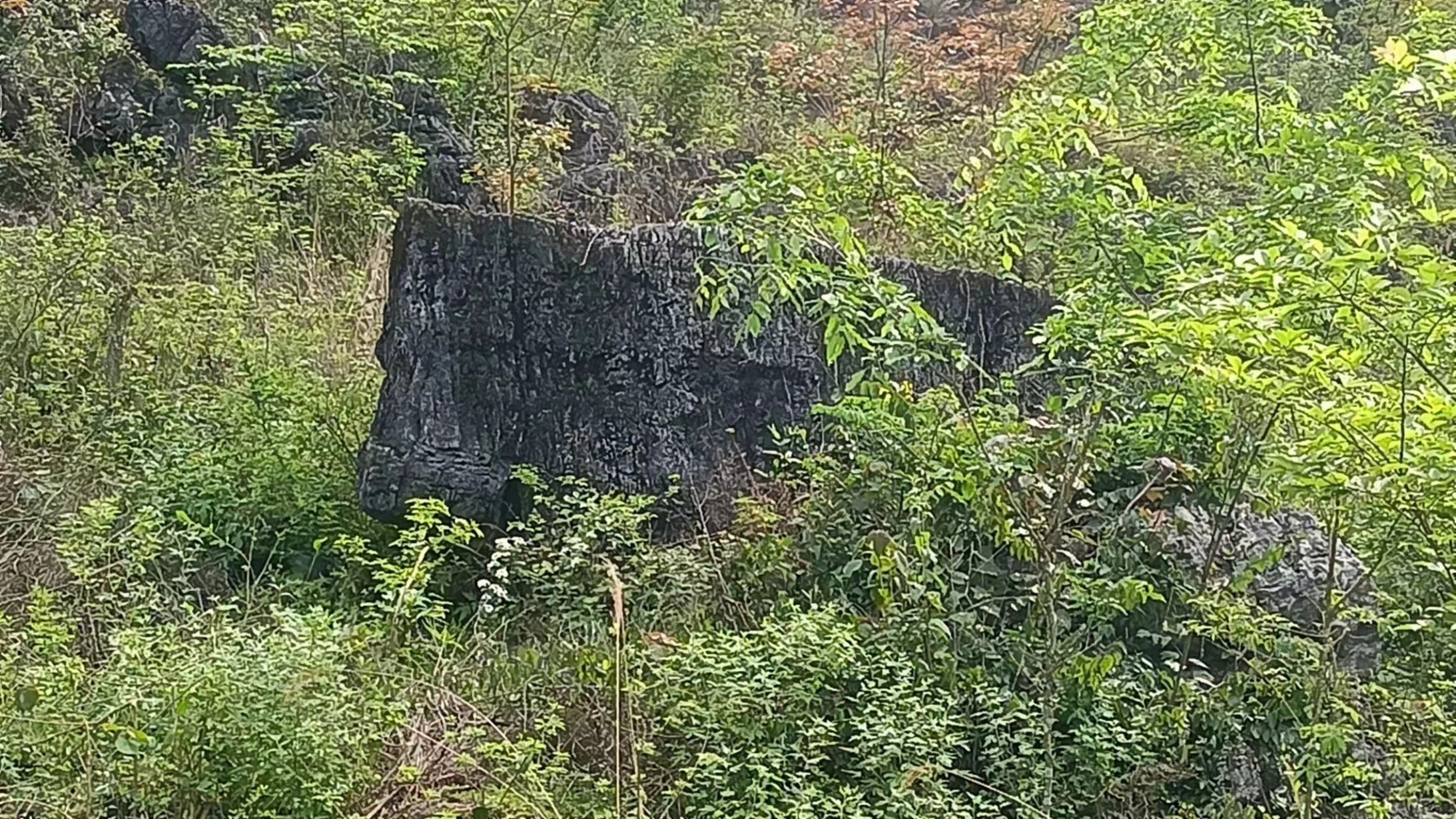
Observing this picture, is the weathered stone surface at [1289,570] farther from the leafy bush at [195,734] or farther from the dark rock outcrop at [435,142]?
the dark rock outcrop at [435,142]

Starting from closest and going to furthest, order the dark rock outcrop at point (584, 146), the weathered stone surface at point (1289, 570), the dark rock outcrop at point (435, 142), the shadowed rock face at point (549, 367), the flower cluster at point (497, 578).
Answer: the weathered stone surface at point (1289, 570) < the flower cluster at point (497, 578) < the shadowed rock face at point (549, 367) < the dark rock outcrop at point (584, 146) < the dark rock outcrop at point (435, 142)

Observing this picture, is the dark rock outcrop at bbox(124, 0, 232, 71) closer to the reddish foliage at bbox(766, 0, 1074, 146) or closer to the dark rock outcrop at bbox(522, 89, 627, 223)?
the dark rock outcrop at bbox(522, 89, 627, 223)

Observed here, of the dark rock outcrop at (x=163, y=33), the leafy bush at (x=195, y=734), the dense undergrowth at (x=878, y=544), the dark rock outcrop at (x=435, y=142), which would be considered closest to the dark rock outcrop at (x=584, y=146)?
the dark rock outcrop at (x=435, y=142)

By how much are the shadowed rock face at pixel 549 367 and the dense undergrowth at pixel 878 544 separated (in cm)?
19

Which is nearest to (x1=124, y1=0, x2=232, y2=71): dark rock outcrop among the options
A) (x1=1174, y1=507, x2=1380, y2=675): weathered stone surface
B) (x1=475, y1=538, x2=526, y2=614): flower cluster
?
(x1=475, y1=538, x2=526, y2=614): flower cluster

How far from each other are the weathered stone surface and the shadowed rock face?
1668 millimetres

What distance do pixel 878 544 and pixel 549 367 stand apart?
1.65 m

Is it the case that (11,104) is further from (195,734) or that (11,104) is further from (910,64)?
(195,734)

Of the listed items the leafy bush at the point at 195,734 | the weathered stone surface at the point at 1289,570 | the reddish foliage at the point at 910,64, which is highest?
the reddish foliage at the point at 910,64

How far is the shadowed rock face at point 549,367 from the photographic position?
4699 mm

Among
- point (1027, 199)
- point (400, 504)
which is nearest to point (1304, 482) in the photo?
point (1027, 199)

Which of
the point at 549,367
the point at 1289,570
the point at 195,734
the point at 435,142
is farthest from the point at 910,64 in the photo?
the point at 195,734

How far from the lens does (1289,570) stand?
4066 mm

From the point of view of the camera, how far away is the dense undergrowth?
3025mm
